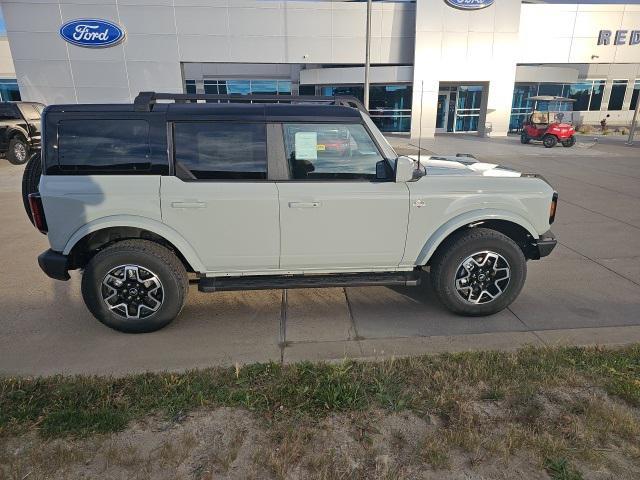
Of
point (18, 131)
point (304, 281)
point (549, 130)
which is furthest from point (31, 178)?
point (549, 130)

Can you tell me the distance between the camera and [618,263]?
513cm

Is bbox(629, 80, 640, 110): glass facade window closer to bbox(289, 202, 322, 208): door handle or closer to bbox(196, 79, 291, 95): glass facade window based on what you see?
bbox(196, 79, 291, 95): glass facade window

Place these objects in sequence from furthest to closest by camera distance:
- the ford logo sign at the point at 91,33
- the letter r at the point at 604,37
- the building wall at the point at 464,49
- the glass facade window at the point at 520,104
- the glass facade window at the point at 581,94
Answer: the glass facade window at the point at 581,94, the glass facade window at the point at 520,104, the letter r at the point at 604,37, the building wall at the point at 464,49, the ford logo sign at the point at 91,33

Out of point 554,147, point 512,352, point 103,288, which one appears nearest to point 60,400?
point 103,288

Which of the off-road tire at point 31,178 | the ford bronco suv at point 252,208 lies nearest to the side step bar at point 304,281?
the ford bronco suv at point 252,208

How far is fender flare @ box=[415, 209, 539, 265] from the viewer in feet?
11.9

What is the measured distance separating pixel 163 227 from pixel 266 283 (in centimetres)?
98

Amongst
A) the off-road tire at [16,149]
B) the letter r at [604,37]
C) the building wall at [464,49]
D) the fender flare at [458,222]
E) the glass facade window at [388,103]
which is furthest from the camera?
the letter r at [604,37]

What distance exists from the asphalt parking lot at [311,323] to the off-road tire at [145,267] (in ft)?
0.45

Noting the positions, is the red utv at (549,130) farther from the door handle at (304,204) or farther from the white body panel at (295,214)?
the door handle at (304,204)

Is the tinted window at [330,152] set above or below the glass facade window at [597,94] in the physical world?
below

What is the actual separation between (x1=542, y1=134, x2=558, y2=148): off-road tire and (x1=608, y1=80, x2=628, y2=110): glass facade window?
19.5 meters

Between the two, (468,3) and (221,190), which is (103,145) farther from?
(468,3)

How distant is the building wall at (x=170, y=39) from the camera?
21516 millimetres
